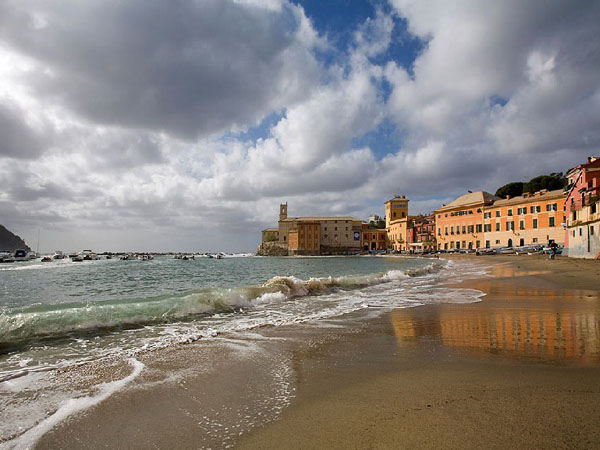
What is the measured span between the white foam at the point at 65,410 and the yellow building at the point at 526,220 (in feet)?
204

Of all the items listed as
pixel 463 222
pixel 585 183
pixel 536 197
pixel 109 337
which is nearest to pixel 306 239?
pixel 463 222

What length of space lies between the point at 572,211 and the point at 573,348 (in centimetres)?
3834

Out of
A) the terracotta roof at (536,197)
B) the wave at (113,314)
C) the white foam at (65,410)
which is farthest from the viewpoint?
the terracotta roof at (536,197)

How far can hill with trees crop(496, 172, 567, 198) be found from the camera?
243 ft

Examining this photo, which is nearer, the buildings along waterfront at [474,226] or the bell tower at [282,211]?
the buildings along waterfront at [474,226]

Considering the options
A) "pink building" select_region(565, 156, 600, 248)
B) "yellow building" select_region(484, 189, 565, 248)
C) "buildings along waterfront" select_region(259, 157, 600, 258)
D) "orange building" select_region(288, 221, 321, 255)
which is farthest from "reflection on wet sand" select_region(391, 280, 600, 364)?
"orange building" select_region(288, 221, 321, 255)

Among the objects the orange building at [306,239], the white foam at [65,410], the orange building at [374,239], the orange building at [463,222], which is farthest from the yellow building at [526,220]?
the white foam at [65,410]

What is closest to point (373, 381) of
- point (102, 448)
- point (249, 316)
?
point (102, 448)

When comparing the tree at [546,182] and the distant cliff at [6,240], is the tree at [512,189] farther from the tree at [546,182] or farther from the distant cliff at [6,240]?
the distant cliff at [6,240]

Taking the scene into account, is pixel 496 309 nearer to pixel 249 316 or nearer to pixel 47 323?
pixel 249 316

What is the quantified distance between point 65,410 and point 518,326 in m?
7.45

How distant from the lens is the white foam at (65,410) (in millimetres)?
2891

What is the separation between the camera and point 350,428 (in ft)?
9.18

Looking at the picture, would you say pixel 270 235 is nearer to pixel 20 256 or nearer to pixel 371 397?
pixel 20 256
